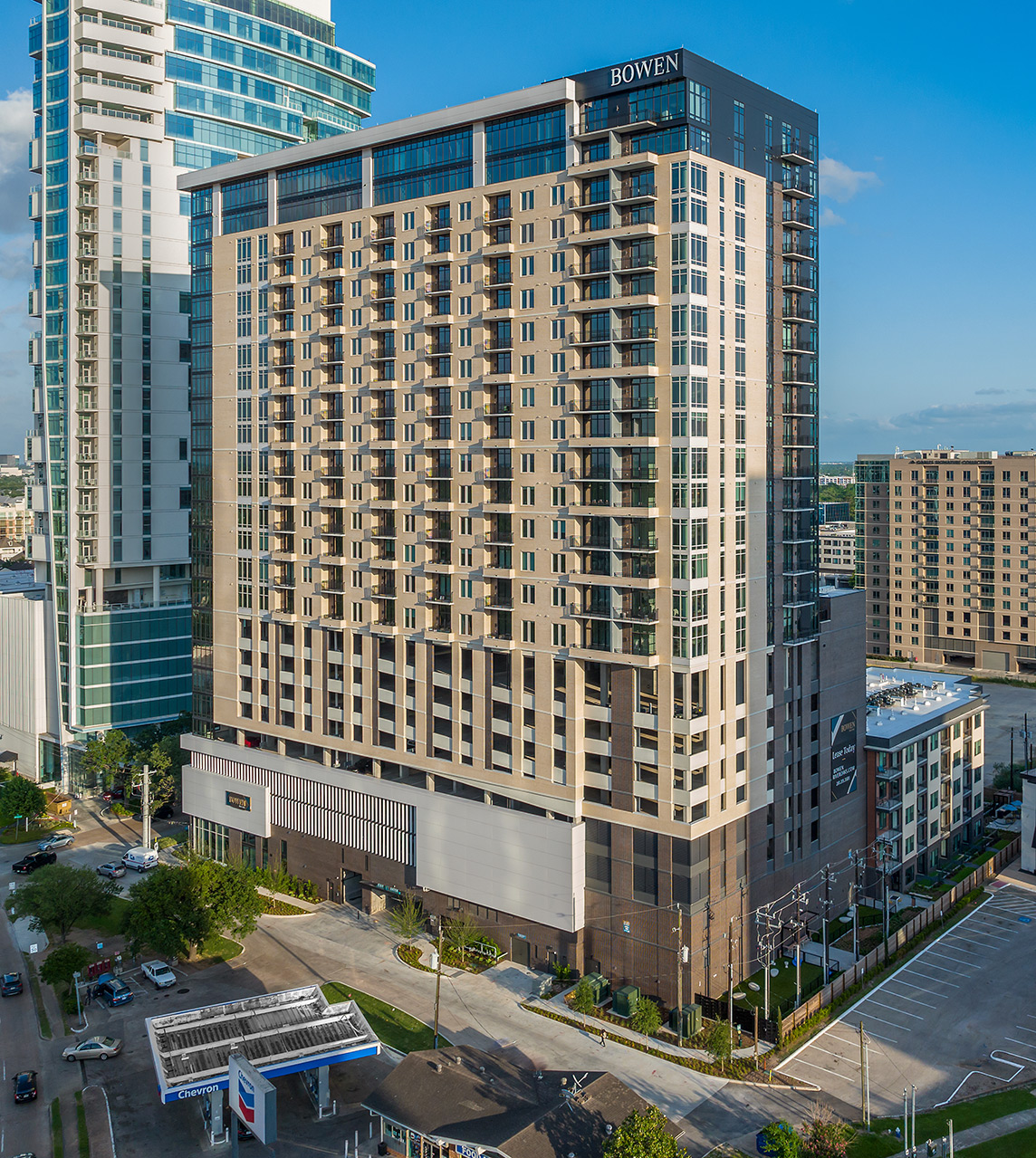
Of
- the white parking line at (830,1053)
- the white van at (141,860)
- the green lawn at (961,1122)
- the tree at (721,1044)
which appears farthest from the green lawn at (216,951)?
the green lawn at (961,1122)

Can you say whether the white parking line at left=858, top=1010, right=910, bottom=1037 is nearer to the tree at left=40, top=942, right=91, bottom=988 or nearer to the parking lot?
the parking lot

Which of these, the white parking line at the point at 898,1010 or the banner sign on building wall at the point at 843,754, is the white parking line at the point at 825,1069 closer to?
the white parking line at the point at 898,1010

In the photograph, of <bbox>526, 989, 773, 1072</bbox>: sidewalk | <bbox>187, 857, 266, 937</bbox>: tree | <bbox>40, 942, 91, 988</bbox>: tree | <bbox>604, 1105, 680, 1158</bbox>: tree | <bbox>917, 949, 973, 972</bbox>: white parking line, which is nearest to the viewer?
<bbox>604, 1105, 680, 1158</bbox>: tree

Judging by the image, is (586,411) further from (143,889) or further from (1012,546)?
(1012,546)

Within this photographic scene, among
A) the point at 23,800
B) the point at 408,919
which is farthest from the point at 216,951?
the point at 23,800

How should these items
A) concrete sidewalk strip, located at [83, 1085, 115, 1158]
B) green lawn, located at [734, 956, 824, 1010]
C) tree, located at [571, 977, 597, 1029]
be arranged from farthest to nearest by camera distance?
green lawn, located at [734, 956, 824, 1010] < tree, located at [571, 977, 597, 1029] < concrete sidewalk strip, located at [83, 1085, 115, 1158]

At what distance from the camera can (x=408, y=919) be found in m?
83.1

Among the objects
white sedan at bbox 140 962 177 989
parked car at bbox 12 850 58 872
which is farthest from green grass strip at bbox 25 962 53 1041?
parked car at bbox 12 850 58 872

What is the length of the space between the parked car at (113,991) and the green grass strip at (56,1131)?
477 inches

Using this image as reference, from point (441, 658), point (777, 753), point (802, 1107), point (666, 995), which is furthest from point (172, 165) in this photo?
point (802, 1107)

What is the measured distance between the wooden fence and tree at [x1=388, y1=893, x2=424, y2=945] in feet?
91.6

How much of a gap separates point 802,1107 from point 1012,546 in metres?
154

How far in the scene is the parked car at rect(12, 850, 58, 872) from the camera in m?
103

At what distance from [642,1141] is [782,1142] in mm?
9524
